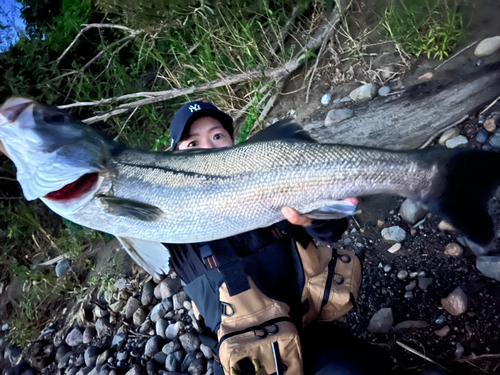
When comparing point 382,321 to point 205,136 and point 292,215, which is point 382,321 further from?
point 205,136

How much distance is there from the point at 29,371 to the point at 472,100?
593 centimetres

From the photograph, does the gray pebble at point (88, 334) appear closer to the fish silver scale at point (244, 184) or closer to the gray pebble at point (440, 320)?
the fish silver scale at point (244, 184)

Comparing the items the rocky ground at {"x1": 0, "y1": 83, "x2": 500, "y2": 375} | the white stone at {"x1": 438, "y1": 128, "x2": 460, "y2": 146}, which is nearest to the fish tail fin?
the rocky ground at {"x1": 0, "y1": 83, "x2": 500, "y2": 375}

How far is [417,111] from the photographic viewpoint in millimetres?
3404

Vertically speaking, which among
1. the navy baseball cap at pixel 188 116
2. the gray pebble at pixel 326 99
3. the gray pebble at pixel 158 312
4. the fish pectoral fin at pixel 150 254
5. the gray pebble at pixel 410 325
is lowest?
the gray pebble at pixel 410 325

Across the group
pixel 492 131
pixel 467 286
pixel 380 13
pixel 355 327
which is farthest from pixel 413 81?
pixel 355 327

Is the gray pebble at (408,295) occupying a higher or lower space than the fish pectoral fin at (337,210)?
lower

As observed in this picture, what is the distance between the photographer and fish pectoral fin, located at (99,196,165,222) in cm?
195

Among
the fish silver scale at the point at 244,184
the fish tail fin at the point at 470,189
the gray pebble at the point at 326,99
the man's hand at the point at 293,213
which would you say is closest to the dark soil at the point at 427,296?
the fish tail fin at the point at 470,189

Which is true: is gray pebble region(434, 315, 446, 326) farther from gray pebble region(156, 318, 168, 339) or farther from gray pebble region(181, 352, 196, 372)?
gray pebble region(156, 318, 168, 339)

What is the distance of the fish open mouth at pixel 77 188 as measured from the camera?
194 cm

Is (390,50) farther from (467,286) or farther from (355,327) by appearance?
(355,327)

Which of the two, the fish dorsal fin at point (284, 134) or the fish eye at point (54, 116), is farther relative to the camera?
the fish dorsal fin at point (284, 134)

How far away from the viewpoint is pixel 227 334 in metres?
1.86
